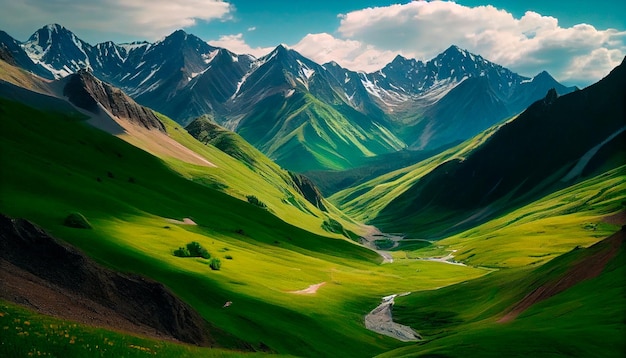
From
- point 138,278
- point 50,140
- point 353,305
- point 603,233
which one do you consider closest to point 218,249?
point 353,305

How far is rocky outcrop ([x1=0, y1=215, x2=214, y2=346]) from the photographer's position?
137 feet

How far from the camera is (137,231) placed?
93.2m

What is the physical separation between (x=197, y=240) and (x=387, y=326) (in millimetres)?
41093

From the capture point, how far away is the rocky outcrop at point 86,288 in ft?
137

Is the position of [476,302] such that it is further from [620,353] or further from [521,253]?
[521,253]

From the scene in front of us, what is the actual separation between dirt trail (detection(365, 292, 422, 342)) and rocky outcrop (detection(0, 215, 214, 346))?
160ft

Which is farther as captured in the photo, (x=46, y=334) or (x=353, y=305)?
(x=353, y=305)

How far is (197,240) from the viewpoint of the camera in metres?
103

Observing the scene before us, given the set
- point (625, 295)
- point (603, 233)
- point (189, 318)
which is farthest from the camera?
point (603, 233)

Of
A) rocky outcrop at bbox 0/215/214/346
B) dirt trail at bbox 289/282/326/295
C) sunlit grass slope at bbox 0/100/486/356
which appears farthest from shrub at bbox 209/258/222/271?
rocky outcrop at bbox 0/215/214/346

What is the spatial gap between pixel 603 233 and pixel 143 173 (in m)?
161

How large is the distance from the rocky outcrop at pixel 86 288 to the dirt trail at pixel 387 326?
160 ft

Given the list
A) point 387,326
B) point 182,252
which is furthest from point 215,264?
point 387,326

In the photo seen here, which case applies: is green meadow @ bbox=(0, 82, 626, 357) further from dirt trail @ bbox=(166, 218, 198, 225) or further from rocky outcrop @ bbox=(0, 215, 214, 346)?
rocky outcrop @ bbox=(0, 215, 214, 346)
